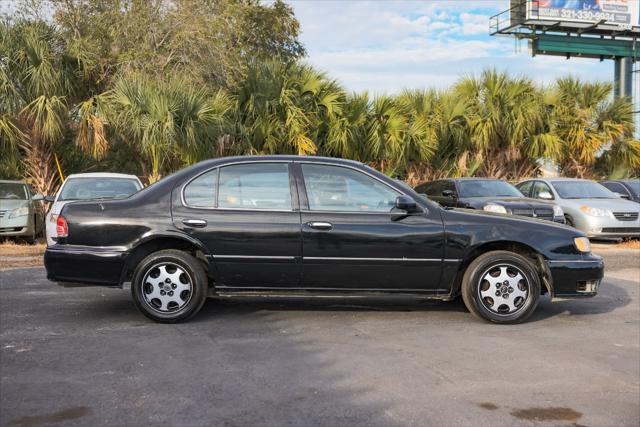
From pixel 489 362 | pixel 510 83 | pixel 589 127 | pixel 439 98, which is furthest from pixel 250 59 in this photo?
pixel 489 362

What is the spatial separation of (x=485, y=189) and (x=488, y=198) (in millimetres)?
617

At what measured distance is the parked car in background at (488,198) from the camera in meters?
13.2

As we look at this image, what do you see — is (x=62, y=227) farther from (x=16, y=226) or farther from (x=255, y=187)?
(x=16, y=226)

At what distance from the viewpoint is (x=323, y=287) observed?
639cm

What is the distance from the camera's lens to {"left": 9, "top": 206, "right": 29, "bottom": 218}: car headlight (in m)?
13.3

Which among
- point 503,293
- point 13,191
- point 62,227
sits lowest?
point 503,293

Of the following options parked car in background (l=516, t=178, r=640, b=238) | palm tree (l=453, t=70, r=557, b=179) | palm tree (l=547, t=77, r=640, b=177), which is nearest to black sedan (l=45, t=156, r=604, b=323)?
parked car in background (l=516, t=178, r=640, b=238)

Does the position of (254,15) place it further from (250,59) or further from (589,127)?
(589,127)

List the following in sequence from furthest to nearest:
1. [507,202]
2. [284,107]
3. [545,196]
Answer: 1. [284,107]
2. [545,196]
3. [507,202]

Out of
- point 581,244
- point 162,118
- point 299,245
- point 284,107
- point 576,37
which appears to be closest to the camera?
point 299,245

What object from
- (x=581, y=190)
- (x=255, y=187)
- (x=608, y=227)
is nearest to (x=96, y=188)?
(x=255, y=187)

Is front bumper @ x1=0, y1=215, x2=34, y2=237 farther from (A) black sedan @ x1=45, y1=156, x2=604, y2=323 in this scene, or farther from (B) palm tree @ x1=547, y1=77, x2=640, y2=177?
(B) palm tree @ x1=547, y1=77, x2=640, y2=177

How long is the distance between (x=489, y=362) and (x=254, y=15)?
21.4 m

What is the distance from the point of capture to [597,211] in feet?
47.3
